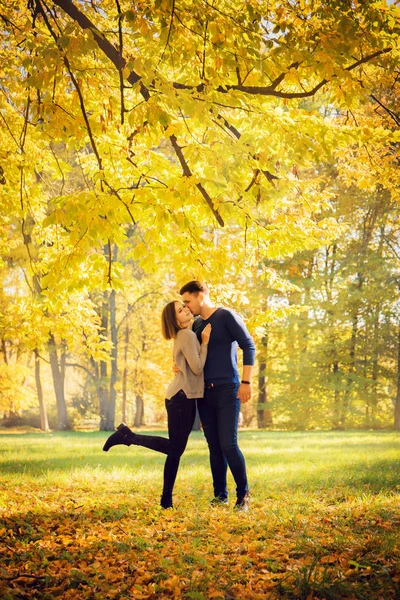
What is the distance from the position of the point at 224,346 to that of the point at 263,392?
19.6m

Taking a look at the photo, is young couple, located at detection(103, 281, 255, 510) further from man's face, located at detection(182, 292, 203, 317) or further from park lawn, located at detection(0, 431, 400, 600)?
park lawn, located at detection(0, 431, 400, 600)

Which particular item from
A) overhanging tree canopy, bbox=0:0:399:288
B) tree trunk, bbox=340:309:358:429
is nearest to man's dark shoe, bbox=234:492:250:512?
overhanging tree canopy, bbox=0:0:399:288

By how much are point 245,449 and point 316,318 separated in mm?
10501

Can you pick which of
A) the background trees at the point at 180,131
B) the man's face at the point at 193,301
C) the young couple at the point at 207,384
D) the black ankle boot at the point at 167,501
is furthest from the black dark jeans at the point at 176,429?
the background trees at the point at 180,131

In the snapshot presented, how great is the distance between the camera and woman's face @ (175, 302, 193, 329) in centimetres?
508

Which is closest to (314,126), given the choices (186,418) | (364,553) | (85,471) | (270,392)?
(186,418)

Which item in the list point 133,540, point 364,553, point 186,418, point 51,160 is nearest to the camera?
point 364,553

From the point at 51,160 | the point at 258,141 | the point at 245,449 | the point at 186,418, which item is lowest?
the point at 245,449

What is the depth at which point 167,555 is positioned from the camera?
378cm

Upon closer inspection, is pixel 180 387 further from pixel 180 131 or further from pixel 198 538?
pixel 180 131

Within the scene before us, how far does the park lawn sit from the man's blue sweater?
1.18 m

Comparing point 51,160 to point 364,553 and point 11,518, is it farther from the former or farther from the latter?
point 364,553

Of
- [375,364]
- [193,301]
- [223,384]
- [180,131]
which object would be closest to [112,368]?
[375,364]

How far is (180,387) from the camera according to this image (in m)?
4.98
